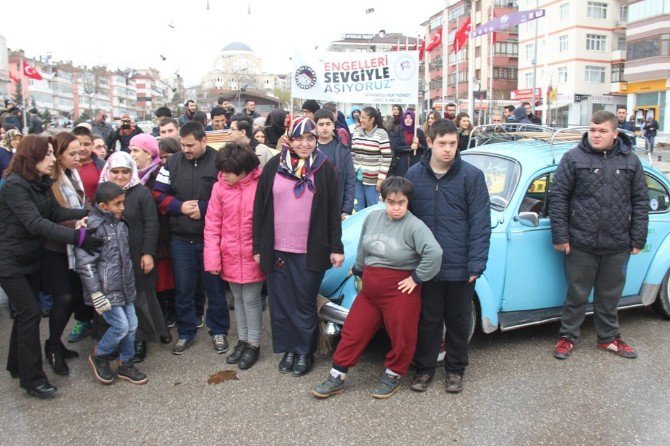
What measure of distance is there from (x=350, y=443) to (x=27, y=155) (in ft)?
9.83

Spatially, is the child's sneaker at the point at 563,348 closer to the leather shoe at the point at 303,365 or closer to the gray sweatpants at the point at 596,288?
the gray sweatpants at the point at 596,288

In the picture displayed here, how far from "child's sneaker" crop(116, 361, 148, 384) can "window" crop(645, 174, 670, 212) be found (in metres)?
4.81

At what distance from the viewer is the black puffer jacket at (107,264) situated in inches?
169

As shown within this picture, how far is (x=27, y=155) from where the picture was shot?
162 inches

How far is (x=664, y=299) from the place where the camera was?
5.64m

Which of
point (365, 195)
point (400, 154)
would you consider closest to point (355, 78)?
point (365, 195)

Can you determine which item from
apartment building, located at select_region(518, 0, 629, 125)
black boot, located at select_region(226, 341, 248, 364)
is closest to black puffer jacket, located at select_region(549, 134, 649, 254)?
black boot, located at select_region(226, 341, 248, 364)

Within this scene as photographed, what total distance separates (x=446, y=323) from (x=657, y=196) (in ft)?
8.99

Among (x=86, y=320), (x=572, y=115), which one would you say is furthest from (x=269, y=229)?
(x=572, y=115)

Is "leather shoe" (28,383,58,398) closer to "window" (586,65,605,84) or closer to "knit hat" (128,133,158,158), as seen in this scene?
"knit hat" (128,133,158,158)

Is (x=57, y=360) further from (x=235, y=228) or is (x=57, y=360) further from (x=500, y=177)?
(x=500, y=177)

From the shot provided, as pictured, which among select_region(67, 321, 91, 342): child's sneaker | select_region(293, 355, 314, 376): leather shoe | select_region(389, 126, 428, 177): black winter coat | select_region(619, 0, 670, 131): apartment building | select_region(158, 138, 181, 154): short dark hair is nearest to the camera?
select_region(293, 355, 314, 376): leather shoe

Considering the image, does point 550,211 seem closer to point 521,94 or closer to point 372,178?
point 372,178

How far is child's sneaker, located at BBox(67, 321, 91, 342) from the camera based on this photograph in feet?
17.8
